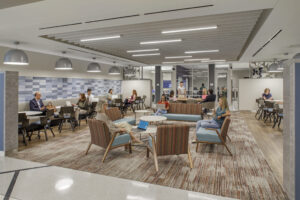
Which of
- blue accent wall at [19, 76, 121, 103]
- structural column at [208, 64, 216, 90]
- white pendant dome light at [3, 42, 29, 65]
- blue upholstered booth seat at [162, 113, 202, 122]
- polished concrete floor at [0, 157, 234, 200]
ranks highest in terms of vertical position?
structural column at [208, 64, 216, 90]

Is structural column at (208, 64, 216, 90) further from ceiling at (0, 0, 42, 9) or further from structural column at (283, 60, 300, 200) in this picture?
ceiling at (0, 0, 42, 9)

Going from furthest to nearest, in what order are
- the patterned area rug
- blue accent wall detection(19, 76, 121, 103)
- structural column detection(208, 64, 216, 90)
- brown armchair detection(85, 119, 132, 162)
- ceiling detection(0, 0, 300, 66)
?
structural column detection(208, 64, 216, 90) → blue accent wall detection(19, 76, 121, 103) → brown armchair detection(85, 119, 132, 162) → ceiling detection(0, 0, 300, 66) → the patterned area rug

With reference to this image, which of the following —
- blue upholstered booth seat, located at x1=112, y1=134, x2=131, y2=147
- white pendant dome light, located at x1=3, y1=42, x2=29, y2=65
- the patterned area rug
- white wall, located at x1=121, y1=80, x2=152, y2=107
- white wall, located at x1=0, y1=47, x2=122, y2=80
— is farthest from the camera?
white wall, located at x1=121, y1=80, x2=152, y2=107

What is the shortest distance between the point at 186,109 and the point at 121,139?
14.2ft

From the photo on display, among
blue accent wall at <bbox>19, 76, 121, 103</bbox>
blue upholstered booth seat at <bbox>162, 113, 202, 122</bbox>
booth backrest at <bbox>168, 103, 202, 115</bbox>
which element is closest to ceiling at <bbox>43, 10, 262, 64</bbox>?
booth backrest at <bbox>168, 103, 202, 115</bbox>

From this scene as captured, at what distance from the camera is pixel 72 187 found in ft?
11.0

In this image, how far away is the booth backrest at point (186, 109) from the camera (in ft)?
26.8

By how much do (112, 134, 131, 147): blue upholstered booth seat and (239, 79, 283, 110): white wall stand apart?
10.6 m

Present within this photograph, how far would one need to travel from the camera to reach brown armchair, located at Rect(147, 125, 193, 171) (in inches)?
157

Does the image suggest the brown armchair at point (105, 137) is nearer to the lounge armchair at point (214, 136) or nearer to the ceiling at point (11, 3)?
the lounge armchair at point (214, 136)

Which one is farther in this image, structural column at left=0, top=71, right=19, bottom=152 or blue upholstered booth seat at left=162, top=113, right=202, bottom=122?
blue upholstered booth seat at left=162, top=113, right=202, bottom=122

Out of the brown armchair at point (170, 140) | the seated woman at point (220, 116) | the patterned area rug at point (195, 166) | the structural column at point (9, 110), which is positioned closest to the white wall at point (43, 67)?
the structural column at point (9, 110)

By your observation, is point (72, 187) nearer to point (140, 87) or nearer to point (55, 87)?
point (55, 87)

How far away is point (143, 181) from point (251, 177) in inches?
79.6
